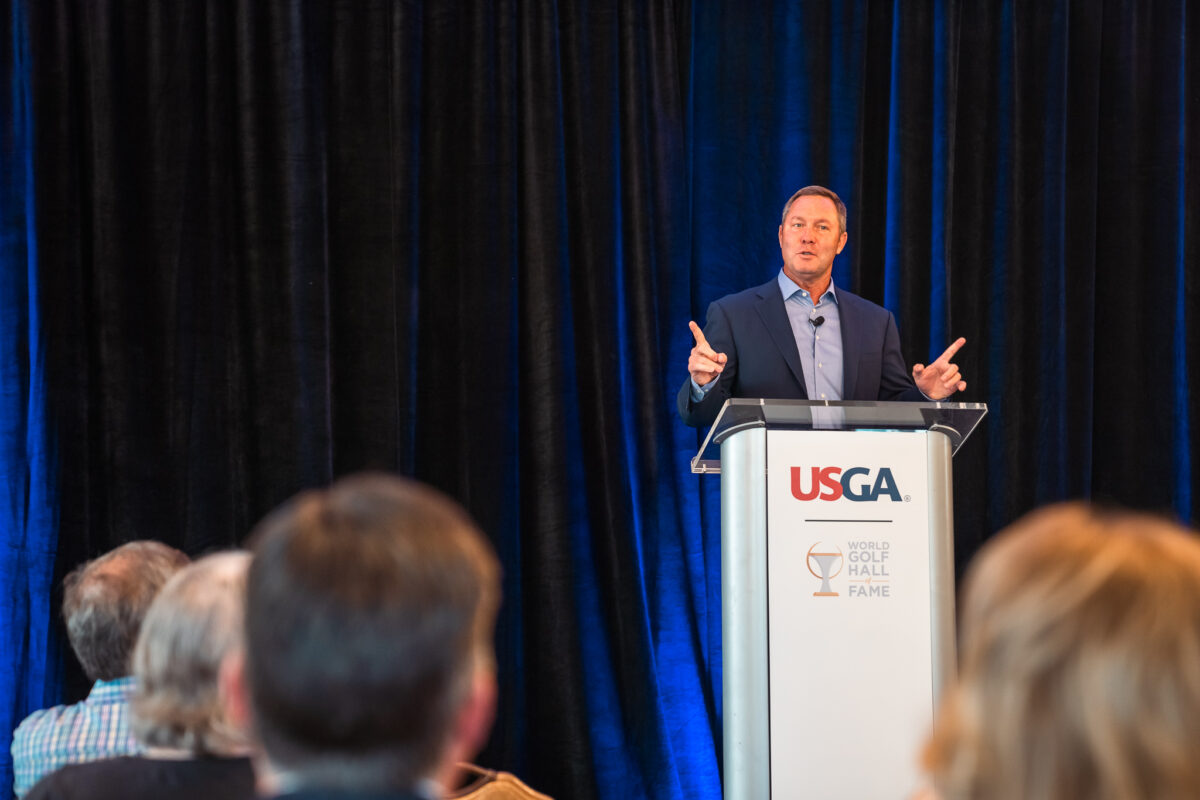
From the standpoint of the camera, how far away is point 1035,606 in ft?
2.68

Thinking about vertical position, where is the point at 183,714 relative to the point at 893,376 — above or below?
below

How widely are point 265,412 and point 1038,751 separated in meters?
3.57

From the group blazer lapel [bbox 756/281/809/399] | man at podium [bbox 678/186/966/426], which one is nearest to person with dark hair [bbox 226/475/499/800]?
man at podium [bbox 678/186/966/426]

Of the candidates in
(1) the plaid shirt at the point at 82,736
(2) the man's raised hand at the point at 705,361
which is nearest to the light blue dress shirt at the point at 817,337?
(2) the man's raised hand at the point at 705,361

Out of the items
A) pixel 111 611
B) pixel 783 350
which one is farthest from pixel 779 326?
pixel 111 611

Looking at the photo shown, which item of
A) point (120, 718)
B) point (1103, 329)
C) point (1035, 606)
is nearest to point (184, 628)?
point (120, 718)

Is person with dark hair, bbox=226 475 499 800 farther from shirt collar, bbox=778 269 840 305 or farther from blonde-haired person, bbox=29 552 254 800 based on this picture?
shirt collar, bbox=778 269 840 305

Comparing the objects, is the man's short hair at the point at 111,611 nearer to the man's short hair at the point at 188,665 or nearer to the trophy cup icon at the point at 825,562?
the man's short hair at the point at 188,665

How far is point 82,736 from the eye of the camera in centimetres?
185

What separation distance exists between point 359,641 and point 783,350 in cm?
274

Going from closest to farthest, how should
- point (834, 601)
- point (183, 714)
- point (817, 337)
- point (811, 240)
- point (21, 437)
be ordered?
point (183, 714) < point (834, 601) < point (817, 337) < point (811, 240) < point (21, 437)

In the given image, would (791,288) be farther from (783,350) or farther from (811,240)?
(783,350)

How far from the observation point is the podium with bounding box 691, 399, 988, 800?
2604 millimetres

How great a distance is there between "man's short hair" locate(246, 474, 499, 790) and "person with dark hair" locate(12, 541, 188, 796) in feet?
3.52
